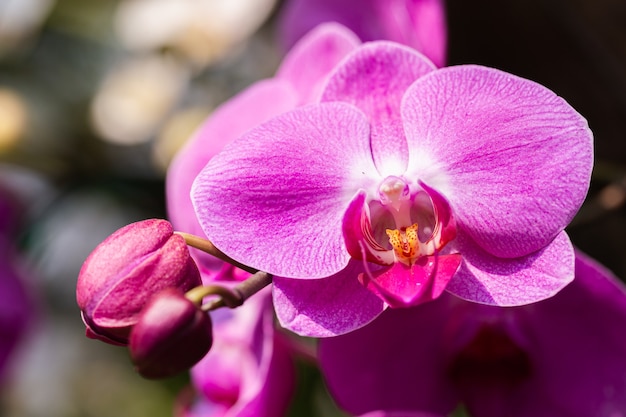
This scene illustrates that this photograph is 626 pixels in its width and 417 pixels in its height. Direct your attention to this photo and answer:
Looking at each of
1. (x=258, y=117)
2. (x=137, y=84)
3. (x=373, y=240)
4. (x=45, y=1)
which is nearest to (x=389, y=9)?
(x=258, y=117)

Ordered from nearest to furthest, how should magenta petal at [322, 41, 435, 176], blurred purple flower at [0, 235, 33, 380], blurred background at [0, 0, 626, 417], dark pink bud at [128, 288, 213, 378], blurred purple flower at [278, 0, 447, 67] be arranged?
1. dark pink bud at [128, 288, 213, 378]
2. magenta petal at [322, 41, 435, 176]
3. blurred purple flower at [278, 0, 447, 67]
4. blurred background at [0, 0, 626, 417]
5. blurred purple flower at [0, 235, 33, 380]

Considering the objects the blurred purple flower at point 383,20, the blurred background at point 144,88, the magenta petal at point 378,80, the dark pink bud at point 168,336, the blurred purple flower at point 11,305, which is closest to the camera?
the dark pink bud at point 168,336

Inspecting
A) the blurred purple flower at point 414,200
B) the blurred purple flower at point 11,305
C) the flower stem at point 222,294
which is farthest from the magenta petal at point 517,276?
the blurred purple flower at point 11,305

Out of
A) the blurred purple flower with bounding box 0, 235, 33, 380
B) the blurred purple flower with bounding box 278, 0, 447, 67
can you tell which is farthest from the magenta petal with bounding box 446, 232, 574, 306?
the blurred purple flower with bounding box 0, 235, 33, 380

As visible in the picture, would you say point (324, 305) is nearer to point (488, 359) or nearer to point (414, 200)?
point (414, 200)

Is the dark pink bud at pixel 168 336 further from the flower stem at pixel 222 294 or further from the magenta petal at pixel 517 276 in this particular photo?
the magenta petal at pixel 517 276

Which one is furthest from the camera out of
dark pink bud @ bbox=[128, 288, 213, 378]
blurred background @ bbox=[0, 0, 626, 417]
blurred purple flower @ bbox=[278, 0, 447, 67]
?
blurred background @ bbox=[0, 0, 626, 417]

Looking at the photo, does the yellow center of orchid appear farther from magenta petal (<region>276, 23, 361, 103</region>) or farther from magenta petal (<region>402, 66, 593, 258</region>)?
magenta petal (<region>276, 23, 361, 103</region>)
